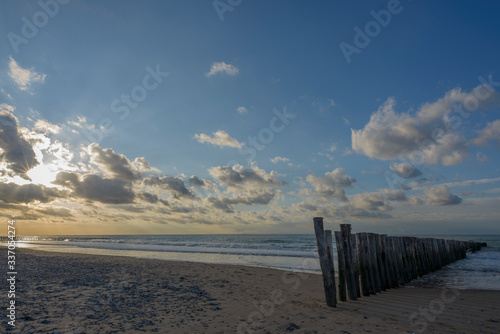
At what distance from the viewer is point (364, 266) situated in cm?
955

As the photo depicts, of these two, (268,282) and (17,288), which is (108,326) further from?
(268,282)

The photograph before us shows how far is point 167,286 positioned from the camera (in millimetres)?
10531

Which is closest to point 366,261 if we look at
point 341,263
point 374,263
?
point 374,263

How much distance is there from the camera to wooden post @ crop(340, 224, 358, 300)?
342 inches

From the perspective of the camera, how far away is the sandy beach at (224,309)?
20.1ft

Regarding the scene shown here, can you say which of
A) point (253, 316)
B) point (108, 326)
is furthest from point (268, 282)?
point (108, 326)

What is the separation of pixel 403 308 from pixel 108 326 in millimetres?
7336

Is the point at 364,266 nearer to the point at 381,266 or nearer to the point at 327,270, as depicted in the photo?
the point at 381,266

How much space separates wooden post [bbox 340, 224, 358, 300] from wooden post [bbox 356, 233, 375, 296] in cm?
82

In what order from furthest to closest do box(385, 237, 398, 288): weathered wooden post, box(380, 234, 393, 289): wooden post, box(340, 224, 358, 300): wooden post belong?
box(385, 237, 398, 288): weathered wooden post → box(380, 234, 393, 289): wooden post → box(340, 224, 358, 300): wooden post

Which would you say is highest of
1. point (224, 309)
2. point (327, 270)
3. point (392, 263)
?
point (327, 270)

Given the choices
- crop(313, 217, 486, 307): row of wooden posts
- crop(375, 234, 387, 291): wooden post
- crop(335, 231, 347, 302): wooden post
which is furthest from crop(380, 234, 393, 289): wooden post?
crop(335, 231, 347, 302): wooden post

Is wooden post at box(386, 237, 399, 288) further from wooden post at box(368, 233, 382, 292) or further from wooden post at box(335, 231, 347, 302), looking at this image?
wooden post at box(335, 231, 347, 302)

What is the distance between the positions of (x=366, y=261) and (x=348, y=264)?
1354mm
